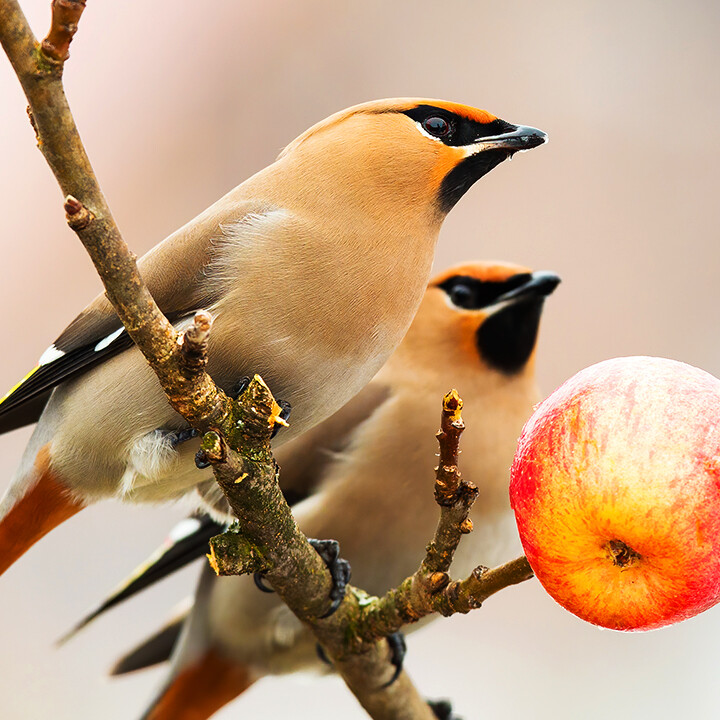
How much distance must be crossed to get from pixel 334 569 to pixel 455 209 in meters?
2.48

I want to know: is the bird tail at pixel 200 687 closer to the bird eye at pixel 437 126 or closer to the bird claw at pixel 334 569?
the bird claw at pixel 334 569

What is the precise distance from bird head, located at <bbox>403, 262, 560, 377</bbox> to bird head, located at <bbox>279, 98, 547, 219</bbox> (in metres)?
0.69

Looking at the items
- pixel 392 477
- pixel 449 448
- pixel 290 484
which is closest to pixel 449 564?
pixel 449 448

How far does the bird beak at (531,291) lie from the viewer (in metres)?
2.37

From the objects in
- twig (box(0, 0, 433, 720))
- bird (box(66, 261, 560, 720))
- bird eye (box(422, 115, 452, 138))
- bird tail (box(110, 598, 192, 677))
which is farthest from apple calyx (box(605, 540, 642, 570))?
bird tail (box(110, 598, 192, 677))

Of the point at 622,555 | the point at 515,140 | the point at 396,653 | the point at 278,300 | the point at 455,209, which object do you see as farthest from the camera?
the point at 455,209

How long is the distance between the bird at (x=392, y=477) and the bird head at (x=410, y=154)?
1.90 ft

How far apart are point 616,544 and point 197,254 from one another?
89 centimetres

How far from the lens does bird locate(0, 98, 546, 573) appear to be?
5.55 feet

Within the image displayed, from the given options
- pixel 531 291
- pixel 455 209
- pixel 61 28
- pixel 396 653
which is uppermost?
pixel 61 28

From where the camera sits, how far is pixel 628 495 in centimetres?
115

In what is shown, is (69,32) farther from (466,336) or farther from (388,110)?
(466,336)

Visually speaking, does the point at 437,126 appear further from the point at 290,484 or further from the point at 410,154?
the point at 290,484

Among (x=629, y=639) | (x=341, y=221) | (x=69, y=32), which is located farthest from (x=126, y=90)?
(x=69, y=32)
